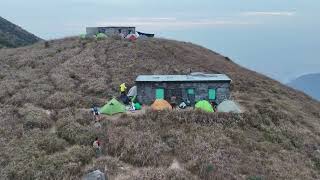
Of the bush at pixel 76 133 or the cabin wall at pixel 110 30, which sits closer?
the bush at pixel 76 133

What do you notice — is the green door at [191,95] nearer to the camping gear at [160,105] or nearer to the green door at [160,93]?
the green door at [160,93]

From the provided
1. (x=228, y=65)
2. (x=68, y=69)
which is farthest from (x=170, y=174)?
(x=228, y=65)

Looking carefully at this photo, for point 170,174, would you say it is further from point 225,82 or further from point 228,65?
point 228,65

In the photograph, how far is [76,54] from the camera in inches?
2677

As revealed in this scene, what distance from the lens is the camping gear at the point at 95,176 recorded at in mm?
26987

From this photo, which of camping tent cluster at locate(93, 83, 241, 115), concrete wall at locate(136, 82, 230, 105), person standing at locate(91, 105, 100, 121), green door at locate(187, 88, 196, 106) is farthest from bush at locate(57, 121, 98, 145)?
green door at locate(187, 88, 196, 106)

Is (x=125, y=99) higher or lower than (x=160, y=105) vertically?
higher

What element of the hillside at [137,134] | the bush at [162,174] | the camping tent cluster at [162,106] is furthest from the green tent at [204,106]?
the bush at [162,174]

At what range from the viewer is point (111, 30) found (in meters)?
80.9

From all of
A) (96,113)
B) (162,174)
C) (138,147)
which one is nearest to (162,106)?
(96,113)

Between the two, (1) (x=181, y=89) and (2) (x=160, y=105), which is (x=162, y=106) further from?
(1) (x=181, y=89)

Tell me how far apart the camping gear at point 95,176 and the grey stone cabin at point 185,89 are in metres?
17.9

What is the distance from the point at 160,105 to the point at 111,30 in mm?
41657

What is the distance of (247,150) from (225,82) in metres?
11.3
